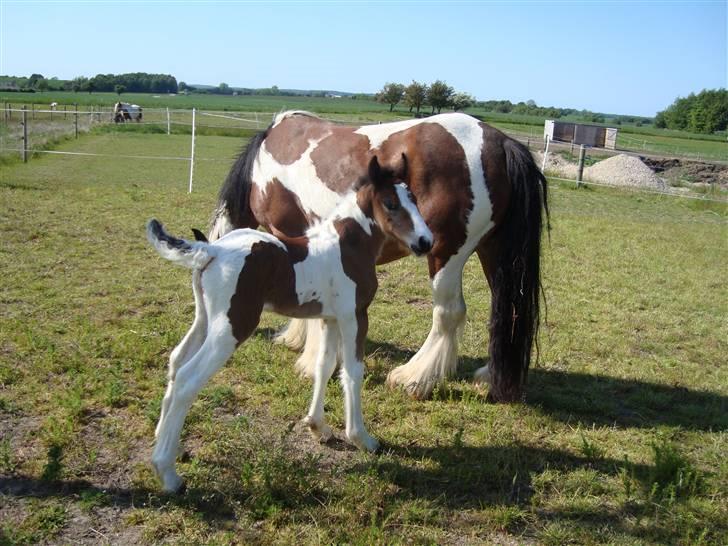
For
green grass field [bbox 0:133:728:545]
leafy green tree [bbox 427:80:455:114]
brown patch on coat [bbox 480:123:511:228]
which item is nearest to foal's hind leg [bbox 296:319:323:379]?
green grass field [bbox 0:133:728:545]

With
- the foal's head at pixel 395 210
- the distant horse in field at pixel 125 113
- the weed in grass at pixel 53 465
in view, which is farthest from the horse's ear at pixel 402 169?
the distant horse in field at pixel 125 113

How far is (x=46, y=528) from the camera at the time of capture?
286 cm

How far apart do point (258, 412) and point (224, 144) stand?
2270 cm

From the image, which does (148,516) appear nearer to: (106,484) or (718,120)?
(106,484)

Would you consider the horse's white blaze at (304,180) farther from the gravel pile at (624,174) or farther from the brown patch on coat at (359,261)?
the gravel pile at (624,174)

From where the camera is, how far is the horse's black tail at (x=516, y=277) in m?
4.41

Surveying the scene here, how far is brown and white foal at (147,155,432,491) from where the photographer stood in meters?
3.07

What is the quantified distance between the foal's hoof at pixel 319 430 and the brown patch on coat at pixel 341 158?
1.79m

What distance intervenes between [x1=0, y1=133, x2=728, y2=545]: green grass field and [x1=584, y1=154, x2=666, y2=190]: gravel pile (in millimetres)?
11953

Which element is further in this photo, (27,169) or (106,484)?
(27,169)

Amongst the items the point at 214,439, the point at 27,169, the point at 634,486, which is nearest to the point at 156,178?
the point at 27,169

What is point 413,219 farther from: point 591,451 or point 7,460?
point 7,460

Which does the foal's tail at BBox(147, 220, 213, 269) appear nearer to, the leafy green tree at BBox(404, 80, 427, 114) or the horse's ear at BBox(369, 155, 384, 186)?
the horse's ear at BBox(369, 155, 384, 186)

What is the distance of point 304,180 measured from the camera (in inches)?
187
